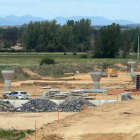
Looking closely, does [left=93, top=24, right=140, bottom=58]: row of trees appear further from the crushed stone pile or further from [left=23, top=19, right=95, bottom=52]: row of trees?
the crushed stone pile

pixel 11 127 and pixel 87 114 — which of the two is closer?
pixel 11 127

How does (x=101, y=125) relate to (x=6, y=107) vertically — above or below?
above

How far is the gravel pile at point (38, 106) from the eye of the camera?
1341 inches

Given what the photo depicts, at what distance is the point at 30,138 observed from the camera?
22.9m

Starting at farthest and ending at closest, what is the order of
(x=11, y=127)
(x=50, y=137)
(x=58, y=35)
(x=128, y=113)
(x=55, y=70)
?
(x=58, y=35), (x=55, y=70), (x=128, y=113), (x=11, y=127), (x=50, y=137)

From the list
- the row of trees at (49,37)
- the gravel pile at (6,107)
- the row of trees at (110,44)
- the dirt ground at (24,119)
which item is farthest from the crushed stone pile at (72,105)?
the row of trees at (49,37)

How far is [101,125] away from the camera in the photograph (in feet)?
84.3

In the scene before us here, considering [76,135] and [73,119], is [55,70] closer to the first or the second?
[73,119]

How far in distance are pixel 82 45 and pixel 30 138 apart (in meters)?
143

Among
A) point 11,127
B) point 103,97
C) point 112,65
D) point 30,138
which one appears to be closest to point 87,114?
point 11,127

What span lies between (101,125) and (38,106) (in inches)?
384

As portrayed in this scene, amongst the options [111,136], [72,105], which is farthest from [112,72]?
[111,136]

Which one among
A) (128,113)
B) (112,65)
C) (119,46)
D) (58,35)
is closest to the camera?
(128,113)

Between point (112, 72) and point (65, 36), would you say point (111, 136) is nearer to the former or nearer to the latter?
point (112, 72)
